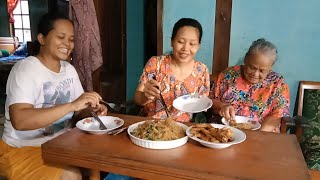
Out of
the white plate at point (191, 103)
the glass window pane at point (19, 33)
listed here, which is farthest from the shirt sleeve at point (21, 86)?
the glass window pane at point (19, 33)

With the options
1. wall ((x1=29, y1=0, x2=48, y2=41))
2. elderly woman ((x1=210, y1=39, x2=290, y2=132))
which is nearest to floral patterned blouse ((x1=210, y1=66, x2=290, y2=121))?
elderly woman ((x1=210, y1=39, x2=290, y2=132))

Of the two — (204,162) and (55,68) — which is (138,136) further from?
(55,68)

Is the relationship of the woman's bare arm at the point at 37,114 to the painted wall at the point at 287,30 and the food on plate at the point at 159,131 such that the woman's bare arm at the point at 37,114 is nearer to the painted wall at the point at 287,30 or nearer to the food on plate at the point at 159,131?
the food on plate at the point at 159,131

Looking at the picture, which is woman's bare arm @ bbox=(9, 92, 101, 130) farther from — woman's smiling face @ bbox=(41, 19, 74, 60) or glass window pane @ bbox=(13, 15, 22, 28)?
glass window pane @ bbox=(13, 15, 22, 28)

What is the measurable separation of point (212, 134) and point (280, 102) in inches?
40.1

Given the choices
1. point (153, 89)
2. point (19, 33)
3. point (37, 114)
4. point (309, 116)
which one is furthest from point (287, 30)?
point (19, 33)

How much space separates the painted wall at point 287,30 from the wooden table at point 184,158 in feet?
4.55

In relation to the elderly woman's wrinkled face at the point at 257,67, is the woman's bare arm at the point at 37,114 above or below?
below

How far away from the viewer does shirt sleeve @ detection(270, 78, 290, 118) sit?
80.0 inches

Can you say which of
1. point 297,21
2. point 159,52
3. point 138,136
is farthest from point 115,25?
point 138,136

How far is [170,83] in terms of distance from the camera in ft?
6.71

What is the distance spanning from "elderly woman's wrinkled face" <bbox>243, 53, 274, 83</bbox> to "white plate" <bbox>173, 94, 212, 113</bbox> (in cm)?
49

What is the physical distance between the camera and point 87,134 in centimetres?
135

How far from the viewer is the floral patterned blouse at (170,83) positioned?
204cm
